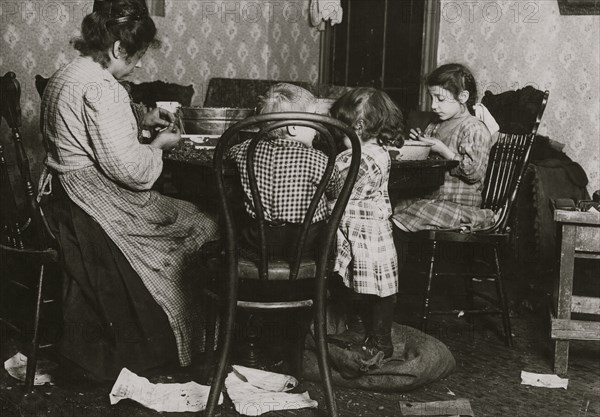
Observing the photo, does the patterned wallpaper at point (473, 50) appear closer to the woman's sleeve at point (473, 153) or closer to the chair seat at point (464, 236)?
the woman's sleeve at point (473, 153)

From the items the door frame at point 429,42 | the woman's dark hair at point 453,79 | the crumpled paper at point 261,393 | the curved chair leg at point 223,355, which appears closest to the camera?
the curved chair leg at point 223,355

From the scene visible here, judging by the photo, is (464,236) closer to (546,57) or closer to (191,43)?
(546,57)

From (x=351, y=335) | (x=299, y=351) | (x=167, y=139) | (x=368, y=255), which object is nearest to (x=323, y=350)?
(x=299, y=351)

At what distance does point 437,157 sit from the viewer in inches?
137

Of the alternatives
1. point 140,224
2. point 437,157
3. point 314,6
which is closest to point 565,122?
point 437,157

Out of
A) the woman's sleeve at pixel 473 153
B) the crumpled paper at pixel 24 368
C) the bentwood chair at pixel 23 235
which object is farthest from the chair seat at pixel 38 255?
the woman's sleeve at pixel 473 153

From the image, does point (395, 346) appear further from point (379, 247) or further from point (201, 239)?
point (201, 239)

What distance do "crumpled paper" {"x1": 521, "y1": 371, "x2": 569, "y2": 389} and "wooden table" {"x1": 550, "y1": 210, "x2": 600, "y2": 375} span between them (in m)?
0.09

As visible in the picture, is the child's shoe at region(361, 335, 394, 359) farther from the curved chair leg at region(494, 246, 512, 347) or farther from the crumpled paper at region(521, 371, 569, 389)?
the curved chair leg at region(494, 246, 512, 347)

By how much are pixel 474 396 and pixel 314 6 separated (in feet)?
14.6

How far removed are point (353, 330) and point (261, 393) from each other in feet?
2.34

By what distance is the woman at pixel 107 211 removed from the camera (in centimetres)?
278

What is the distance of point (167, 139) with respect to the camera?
303cm

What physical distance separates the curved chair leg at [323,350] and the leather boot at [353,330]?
0.51m
